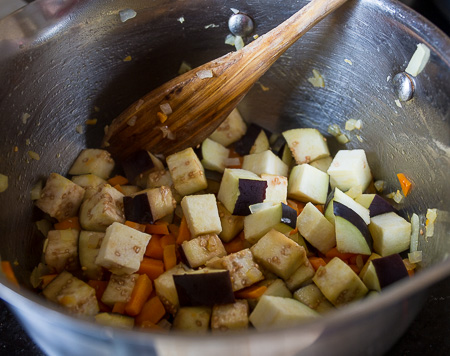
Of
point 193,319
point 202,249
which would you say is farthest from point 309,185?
point 193,319

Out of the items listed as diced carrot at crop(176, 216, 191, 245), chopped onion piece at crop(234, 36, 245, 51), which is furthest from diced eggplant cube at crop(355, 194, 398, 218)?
chopped onion piece at crop(234, 36, 245, 51)

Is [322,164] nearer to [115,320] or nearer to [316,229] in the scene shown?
[316,229]

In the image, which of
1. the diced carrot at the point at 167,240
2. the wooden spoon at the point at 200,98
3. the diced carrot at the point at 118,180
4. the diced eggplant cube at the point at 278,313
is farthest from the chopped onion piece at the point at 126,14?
the diced eggplant cube at the point at 278,313

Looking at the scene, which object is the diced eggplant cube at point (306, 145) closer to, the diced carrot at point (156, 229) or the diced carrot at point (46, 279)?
the diced carrot at point (156, 229)

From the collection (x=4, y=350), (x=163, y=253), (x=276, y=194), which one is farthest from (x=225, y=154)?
(x=4, y=350)

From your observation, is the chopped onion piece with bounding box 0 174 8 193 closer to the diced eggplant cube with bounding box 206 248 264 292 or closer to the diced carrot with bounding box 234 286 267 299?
the diced eggplant cube with bounding box 206 248 264 292

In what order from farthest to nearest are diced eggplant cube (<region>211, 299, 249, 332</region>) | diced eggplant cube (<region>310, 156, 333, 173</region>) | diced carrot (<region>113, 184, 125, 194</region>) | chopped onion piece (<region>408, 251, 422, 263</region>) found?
diced eggplant cube (<region>310, 156, 333, 173</region>)
diced carrot (<region>113, 184, 125, 194</region>)
chopped onion piece (<region>408, 251, 422, 263</region>)
diced eggplant cube (<region>211, 299, 249, 332</region>)
